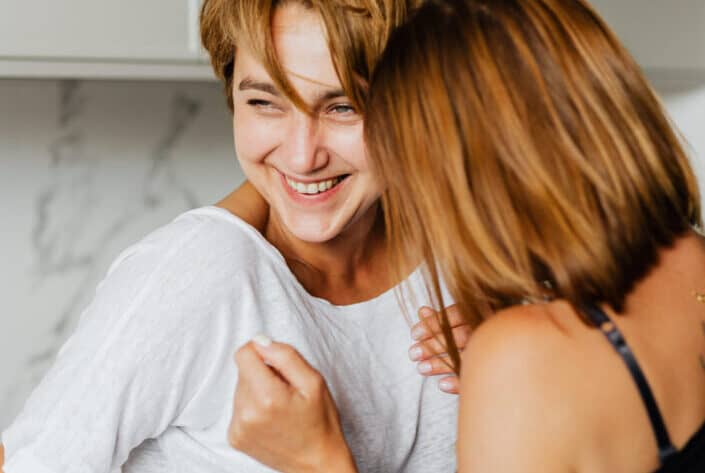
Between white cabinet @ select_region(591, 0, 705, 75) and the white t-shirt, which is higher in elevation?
white cabinet @ select_region(591, 0, 705, 75)

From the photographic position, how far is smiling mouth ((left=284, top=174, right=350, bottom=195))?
3.75ft

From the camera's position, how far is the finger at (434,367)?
1.21 m

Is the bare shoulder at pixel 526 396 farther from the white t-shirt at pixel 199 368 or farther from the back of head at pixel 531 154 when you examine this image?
the white t-shirt at pixel 199 368

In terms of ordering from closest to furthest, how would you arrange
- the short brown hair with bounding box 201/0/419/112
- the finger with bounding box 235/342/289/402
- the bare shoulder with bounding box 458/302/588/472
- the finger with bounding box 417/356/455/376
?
1. the bare shoulder with bounding box 458/302/588/472
2. the finger with bounding box 235/342/289/402
3. the short brown hair with bounding box 201/0/419/112
4. the finger with bounding box 417/356/455/376

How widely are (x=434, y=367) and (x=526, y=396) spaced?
437 mm

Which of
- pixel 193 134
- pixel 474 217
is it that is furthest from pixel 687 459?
pixel 193 134

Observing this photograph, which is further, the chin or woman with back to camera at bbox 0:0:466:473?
the chin

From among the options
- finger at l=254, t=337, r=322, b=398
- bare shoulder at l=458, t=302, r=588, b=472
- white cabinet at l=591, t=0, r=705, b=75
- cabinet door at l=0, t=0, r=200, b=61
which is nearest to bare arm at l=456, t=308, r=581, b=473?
bare shoulder at l=458, t=302, r=588, b=472

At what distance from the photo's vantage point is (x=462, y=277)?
868 millimetres

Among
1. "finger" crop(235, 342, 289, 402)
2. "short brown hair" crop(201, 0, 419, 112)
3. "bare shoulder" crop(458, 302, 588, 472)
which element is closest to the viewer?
"bare shoulder" crop(458, 302, 588, 472)

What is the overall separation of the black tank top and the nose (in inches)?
16.0

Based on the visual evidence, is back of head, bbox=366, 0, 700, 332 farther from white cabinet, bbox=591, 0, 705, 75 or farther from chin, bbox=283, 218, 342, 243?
white cabinet, bbox=591, 0, 705, 75

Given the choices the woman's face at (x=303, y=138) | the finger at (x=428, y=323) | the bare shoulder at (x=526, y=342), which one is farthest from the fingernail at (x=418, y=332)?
the bare shoulder at (x=526, y=342)

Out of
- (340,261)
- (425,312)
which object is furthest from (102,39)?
(425,312)
